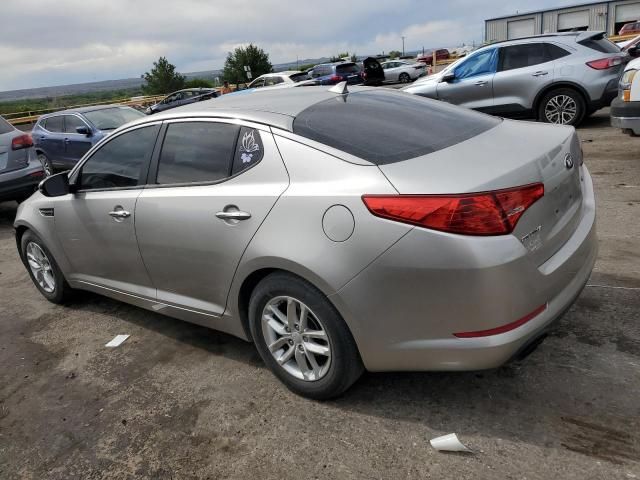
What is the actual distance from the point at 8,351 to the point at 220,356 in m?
1.71

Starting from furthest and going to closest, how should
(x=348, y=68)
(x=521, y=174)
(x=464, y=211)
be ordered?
(x=348, y=68) < (x=521, y=174) < (x=464, y=211)

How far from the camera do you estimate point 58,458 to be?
2730 millimetres

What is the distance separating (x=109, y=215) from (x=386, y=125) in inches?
77.3

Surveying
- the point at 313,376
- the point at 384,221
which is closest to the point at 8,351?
the point at 313,376

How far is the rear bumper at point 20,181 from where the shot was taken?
25.5 feet

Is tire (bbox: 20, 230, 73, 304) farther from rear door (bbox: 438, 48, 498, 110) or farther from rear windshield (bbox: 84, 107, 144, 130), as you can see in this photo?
rear door (bbox: 438, 48, 498, 110)

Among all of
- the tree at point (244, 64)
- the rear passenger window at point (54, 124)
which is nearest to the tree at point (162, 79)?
the tree at point (244, 64)

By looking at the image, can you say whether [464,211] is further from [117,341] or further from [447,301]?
[117,341]

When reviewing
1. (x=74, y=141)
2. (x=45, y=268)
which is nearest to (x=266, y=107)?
(x=45, y=268)

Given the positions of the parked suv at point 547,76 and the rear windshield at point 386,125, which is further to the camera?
the parked suv at point 547,76

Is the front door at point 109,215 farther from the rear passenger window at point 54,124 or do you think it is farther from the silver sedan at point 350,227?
the rear passenger window at point 54,124

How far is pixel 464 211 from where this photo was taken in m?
2.22

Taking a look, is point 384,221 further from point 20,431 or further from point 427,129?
point 20,431

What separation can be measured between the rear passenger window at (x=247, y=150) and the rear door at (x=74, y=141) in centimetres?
869
